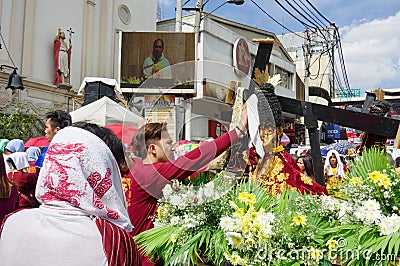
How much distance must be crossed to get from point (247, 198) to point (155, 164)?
0.62 meters

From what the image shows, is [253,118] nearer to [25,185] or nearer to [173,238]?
[173,238]

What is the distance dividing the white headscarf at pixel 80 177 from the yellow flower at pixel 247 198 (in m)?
0.61

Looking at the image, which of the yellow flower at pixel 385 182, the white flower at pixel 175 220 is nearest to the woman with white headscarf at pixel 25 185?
the white flower at pixel 175 220

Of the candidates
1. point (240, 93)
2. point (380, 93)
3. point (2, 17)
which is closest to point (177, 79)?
point (240, 93)

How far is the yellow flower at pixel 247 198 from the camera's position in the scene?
184 centimetres

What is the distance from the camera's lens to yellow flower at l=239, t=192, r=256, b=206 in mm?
1839

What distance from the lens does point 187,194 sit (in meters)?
1.99

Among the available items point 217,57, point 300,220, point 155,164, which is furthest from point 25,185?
point 217,57

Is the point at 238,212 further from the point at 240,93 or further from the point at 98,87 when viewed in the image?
the point at 98,87

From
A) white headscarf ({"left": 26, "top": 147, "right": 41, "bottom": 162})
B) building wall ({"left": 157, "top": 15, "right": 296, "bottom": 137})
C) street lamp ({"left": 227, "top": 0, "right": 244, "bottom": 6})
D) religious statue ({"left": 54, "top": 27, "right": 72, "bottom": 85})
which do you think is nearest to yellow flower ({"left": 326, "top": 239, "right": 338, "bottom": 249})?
building wall ({"left": 157, "top": 15, "right": 296, "bottom": 137})

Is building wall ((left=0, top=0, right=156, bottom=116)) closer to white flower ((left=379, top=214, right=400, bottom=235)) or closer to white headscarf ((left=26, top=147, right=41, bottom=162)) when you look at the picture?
white headscarf ((left=26, top=147, right=41, bottom=162))

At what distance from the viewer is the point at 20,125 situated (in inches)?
406

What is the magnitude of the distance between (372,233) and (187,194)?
2.76 ft

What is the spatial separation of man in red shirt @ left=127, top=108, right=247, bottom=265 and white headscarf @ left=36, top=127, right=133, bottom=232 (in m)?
0.68
